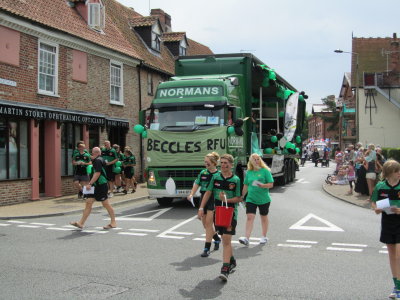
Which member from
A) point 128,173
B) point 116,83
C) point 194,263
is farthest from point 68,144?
point 194,263

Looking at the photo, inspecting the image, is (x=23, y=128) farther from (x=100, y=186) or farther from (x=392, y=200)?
(x=392, y=200)

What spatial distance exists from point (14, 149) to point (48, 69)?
330 cm

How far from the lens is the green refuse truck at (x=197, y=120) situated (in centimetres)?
1234

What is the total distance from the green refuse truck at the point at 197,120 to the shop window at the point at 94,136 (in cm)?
569

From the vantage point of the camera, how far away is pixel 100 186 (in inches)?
393

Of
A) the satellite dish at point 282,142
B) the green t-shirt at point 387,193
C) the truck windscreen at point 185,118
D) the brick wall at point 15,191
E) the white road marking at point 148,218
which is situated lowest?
the white road marking at point 148,218

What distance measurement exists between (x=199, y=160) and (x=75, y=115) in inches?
276

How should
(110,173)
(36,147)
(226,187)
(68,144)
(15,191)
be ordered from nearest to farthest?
(226,187), (15,191), (36,147), (110,173), (68,144)

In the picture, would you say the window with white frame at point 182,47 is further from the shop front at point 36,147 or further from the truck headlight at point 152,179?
the truck headlight at point 152,179

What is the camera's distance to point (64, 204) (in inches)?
562

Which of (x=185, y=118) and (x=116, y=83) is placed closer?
(x=185, y=118)

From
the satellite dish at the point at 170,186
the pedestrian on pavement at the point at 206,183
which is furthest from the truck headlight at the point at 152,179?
the pedestrian on pavement at the point at 206,183

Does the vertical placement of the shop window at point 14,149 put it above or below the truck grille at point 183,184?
above

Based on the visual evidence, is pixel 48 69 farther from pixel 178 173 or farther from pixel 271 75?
pixel 271 75
